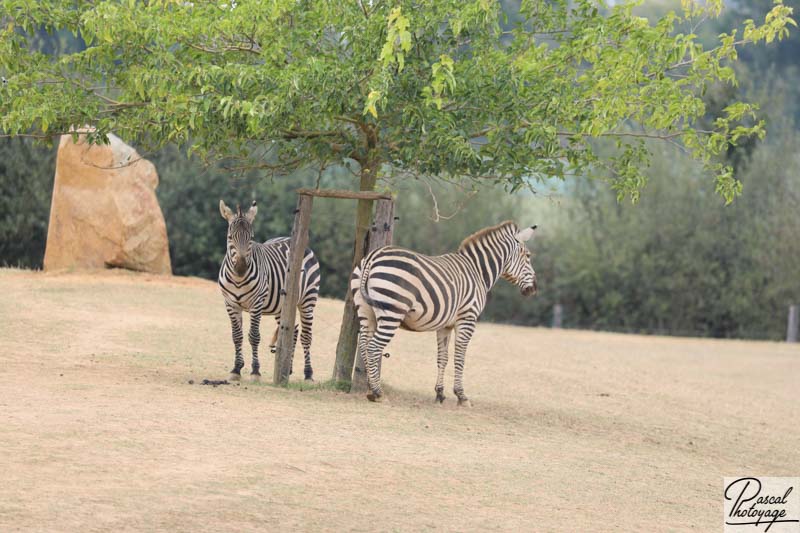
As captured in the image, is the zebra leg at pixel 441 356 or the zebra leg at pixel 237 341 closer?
the zebra leg at pixel 441 356

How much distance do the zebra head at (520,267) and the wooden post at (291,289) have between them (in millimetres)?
2320

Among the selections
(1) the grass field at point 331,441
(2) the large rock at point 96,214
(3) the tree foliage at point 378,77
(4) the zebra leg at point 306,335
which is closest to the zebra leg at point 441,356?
(1) the grass field at point 331,441

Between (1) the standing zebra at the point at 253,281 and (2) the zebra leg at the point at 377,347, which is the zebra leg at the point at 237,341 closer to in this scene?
(1) the standing zebra at the point at 253,281

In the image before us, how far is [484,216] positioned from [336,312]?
37.0 feet

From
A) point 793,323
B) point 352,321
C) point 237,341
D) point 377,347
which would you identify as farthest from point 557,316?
point 377,347

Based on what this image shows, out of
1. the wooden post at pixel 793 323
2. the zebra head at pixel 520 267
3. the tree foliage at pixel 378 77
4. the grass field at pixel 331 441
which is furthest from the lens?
the wooden post at pixel 793 323

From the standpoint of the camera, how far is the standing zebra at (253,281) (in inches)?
432

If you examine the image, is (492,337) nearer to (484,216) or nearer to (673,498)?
(484,216)

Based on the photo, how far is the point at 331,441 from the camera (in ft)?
26.6

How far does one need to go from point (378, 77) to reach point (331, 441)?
319 cm

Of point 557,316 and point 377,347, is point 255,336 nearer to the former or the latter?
point 377,347

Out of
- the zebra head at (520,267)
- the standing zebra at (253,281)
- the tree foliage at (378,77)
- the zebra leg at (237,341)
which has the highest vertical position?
the tree foliage at (378,77)

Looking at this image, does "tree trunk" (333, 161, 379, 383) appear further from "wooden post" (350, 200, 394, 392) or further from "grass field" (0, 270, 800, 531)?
"grass field" (0, 270, 800, 531)

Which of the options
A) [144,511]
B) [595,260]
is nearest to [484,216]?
[595,260]
